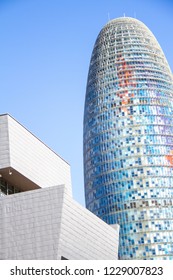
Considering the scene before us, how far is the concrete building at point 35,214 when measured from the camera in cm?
7494

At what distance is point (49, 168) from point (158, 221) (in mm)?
83247

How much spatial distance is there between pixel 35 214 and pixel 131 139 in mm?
104142

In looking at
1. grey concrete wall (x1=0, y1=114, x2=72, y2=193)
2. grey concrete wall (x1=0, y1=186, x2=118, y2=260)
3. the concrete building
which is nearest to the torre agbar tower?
grey concrete wall (x1=0, y1=114, x2=72, y2=193)

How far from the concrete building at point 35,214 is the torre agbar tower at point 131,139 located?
265 ft

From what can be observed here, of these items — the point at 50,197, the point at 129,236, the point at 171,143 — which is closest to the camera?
the point at 50,197

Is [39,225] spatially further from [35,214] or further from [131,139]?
[131,139]

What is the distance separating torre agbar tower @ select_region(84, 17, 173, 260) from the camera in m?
169

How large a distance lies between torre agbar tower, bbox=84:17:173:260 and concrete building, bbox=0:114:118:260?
8072cm

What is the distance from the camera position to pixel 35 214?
250ft

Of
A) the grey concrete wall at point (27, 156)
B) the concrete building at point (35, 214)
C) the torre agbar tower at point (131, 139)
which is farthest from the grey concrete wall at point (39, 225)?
the torre agbar tower at point (131, 139)

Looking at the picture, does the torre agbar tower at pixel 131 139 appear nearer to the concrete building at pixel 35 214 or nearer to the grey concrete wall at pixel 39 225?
the concrete building at pixel 35 214
